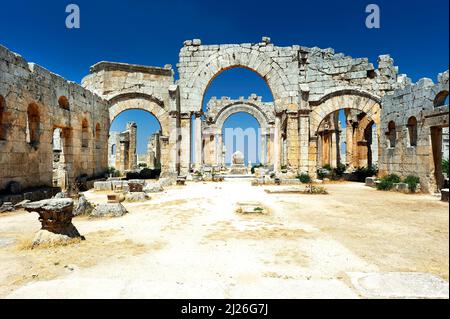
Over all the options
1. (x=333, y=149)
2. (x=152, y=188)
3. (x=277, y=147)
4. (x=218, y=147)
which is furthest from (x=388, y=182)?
(x=218, y=147)

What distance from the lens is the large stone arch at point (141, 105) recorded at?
15914 mm

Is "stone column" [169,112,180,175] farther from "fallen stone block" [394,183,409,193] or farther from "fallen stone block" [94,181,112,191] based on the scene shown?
"fallen stone block" [394,183,409,193]

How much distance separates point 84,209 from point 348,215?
6130 mm

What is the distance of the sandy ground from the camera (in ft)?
9.20

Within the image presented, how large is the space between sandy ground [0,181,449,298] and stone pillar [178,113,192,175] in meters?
9.13

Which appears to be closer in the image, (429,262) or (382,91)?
(429,262)

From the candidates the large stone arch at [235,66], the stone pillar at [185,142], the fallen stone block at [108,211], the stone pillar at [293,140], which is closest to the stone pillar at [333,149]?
the stone pillar at [293,140]

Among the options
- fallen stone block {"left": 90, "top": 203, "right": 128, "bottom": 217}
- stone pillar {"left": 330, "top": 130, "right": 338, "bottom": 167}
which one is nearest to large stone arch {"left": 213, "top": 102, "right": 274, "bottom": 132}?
stone pillar {"left": 330, "top": 130, "right": 338, "bottom": 167}

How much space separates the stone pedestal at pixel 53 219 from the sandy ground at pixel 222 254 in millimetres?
223

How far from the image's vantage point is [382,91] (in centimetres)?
1382

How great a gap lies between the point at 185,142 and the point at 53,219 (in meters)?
11.6

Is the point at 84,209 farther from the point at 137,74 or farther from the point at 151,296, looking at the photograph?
the point at 137,74

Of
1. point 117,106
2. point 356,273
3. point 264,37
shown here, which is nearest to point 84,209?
point 356,273

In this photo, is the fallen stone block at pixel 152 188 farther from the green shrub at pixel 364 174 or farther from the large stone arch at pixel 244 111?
the large stone arch at pixel 244 111
